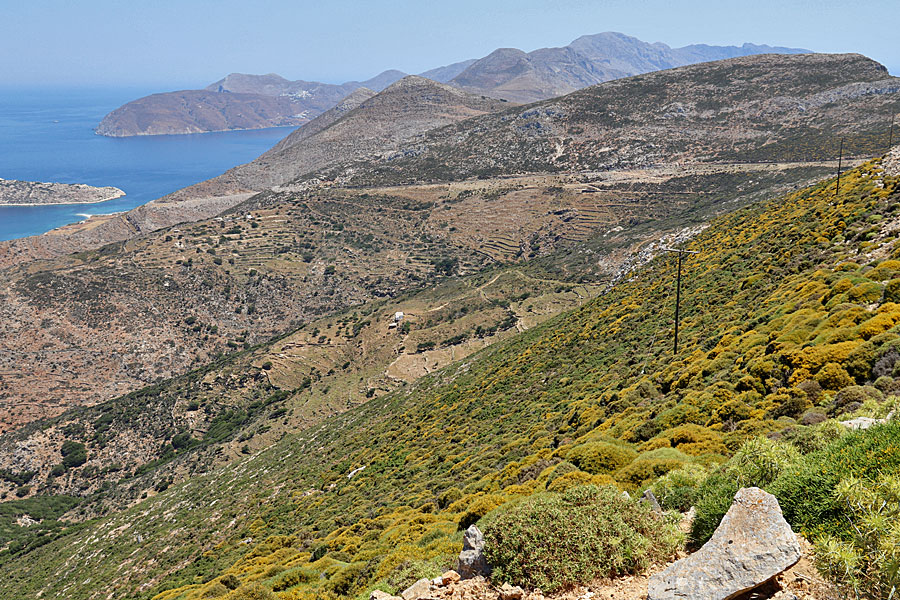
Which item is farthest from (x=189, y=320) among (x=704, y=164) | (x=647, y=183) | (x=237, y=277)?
(x=704, y=164)

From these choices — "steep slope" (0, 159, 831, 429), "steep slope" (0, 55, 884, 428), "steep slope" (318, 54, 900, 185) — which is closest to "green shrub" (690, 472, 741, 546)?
"steep slope" (0, 55, 884, 428)

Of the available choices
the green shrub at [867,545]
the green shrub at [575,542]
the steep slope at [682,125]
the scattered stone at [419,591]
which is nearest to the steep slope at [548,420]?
the green shrub at [867,545]

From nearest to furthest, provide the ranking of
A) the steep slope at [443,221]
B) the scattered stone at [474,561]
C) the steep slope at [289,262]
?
1. the scattered stone at [474,561]
2. the steep slope at [289,262]
3. the steep slope at [443,221]

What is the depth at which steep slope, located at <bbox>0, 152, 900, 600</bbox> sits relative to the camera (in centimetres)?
1278

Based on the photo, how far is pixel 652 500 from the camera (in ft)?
28.4

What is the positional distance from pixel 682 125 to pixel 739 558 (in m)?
128

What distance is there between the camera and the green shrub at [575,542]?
671 cm

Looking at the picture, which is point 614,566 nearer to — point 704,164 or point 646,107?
point 704,164

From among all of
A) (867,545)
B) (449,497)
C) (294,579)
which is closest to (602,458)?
(449,497)

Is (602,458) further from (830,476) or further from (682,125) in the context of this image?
(682,125)

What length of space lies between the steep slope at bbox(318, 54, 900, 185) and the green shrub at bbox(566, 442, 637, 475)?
82.2m

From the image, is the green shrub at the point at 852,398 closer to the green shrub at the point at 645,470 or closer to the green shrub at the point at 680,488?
the green shrub at the point at 645,470

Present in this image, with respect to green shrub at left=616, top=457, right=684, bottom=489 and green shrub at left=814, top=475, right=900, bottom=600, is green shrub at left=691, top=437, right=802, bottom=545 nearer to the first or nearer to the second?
green shrub at left=814, top=475, right=900, bottom=600

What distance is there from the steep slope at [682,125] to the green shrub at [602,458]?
82233 mm
